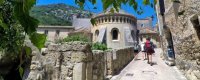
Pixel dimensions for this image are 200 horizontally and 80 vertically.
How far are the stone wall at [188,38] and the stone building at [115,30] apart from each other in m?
25.3

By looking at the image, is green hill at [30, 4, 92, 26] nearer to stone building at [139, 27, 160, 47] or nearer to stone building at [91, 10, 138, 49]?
stone building at [91, 10, 138, 49]

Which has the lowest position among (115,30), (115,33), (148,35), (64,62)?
(64,62)

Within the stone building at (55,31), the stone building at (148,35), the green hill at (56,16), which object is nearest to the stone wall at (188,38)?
the stone building at (148,35)

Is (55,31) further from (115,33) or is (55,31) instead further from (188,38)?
(188,38)

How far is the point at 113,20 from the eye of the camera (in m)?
36.1

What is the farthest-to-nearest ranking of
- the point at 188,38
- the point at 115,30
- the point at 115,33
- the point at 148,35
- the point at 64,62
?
the point at 148,35
the point at 115,33
the point at 115,30
the point at 188,38
the point at 64,62

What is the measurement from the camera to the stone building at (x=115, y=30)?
35906 millimetres

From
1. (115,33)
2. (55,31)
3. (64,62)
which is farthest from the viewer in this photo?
(55,31)

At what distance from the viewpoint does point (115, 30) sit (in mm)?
37031

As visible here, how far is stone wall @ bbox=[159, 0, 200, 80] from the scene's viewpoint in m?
7.77

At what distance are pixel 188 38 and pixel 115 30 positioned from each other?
2848cm

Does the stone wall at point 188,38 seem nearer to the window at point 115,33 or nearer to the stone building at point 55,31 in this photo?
the window at point 115,33

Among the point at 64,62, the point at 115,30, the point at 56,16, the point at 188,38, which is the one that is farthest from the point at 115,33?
the point at 56,16

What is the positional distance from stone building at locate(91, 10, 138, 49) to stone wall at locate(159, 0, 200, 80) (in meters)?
25.3
